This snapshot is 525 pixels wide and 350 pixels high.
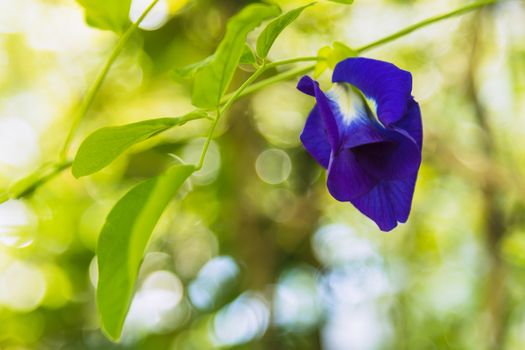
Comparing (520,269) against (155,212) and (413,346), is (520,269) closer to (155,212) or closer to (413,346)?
(413,346)

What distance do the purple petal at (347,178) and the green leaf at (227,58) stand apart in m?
0.09

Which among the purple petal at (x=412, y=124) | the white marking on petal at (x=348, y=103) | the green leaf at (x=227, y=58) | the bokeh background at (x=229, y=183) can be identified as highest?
the green leaf at (x=227, y=58)

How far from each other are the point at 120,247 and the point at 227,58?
5.3 inches

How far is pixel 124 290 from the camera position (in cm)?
46

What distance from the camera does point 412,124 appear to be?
0.54 m

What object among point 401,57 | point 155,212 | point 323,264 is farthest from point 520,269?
point 155,212

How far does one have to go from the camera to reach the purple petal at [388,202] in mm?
552

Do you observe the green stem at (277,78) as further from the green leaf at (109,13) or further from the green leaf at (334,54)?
the green leaf at (109,13)

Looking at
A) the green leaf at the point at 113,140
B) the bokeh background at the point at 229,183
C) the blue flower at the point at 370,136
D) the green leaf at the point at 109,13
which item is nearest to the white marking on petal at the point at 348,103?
the blue flower at the point at 370,136

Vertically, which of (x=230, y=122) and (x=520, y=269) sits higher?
(x=230, y=122)

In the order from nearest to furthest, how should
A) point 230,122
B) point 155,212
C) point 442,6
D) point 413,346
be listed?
1. point 155,212
2. point 230,122
3. point 442,6
4. point 413,346

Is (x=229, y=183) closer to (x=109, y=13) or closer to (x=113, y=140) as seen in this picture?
(x=109, y=13)

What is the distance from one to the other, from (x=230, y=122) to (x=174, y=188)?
1008mm

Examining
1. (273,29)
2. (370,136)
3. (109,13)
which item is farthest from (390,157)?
(109,13)
